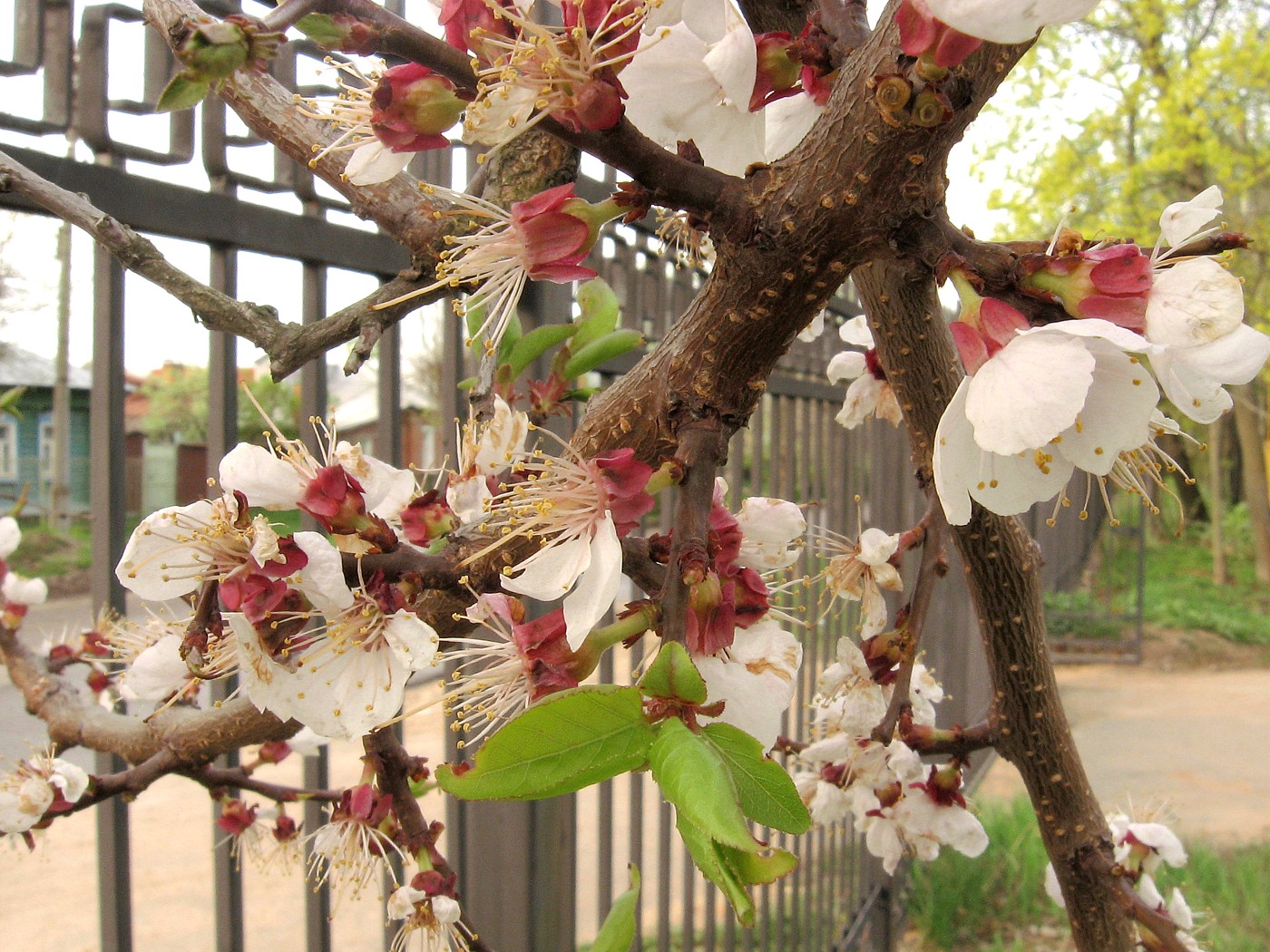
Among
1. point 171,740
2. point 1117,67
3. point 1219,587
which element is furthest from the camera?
point 1219,587

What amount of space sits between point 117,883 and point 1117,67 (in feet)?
29.4

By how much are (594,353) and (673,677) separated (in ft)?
1.76

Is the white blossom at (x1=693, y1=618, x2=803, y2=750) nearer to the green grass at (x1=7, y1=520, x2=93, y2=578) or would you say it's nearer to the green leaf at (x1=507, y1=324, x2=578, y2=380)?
the green leaf at (x1=507, y1=324, x2=578, y2=380)

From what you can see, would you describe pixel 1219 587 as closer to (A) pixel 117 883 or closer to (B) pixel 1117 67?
(B) pixel 1117 67

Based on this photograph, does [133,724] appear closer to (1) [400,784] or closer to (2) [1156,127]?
(1) [400,784]

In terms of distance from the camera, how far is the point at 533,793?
1.27ft

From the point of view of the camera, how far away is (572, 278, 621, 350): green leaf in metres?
0.91

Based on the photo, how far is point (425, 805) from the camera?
2.92 metres

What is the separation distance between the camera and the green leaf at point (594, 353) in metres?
0.88

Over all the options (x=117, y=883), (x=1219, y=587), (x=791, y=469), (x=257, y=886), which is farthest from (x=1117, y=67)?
(x=117, y=883)

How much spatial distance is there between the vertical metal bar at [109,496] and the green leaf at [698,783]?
938 millimetres

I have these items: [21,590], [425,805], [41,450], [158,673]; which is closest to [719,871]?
[158,673]

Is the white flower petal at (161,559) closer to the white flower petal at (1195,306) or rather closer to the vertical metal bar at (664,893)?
the white flower petal at (1195,306)

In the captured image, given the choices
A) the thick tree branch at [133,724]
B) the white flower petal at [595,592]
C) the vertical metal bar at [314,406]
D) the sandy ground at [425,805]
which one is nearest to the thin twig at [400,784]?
the thick tree branch at [133,724]
